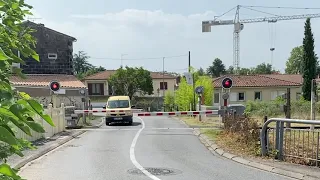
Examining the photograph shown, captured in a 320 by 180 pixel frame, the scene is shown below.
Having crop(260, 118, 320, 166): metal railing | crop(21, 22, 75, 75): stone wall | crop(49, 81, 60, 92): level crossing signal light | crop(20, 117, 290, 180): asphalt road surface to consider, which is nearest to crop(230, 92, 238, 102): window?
crop(21, 22, 75, 75): stone wall

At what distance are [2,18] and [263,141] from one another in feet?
31.8

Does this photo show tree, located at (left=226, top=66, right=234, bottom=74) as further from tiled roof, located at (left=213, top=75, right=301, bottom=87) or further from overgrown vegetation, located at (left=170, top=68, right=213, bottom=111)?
overgrown vegetation, located at (left=170, top=68, right=213, bottom=111)

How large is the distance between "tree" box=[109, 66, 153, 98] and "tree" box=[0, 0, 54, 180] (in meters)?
68.9

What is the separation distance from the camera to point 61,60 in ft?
170

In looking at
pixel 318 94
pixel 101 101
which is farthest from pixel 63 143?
pixel 101 101

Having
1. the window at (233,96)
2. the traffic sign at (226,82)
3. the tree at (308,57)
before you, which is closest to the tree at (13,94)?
the traffic sign at (226,82)

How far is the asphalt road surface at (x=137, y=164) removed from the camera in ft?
30.7

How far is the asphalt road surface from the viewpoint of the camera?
9365 millimetres

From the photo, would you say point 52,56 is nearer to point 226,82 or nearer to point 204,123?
point 204,123

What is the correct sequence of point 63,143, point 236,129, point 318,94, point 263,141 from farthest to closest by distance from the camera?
1. point 318,94
2. point 63,143
3. point 236,129
4. point 263,141

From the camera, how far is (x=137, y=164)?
11.0 metres

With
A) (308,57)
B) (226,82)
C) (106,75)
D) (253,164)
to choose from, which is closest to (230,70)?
(106,75)

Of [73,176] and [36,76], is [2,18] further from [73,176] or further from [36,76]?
[36,76]

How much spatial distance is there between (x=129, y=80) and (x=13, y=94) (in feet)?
229
